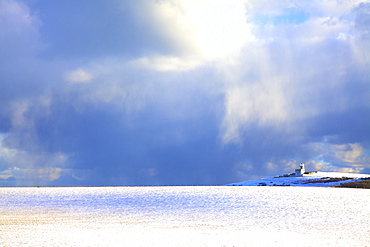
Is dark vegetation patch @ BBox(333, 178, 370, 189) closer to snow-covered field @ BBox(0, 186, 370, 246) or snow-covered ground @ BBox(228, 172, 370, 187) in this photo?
snow-covered ground @ BBox(228, 172, 370, 187)

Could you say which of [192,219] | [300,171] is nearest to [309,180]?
[300,171]

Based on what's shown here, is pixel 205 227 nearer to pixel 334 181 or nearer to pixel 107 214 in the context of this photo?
pixel 107 214

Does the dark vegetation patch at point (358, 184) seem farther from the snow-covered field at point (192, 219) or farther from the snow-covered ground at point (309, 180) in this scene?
the snow-covered field at point (192, 219)

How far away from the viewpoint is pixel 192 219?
27.0 meters

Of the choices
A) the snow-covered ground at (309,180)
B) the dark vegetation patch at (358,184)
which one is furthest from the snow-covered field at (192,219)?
the snow-covered ground at (309,180)

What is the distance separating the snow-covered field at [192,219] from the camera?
63.3ft

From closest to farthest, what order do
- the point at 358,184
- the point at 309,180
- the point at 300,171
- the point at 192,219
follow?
the point at 192,219
the point at 358,184
the point at 309,180
the point at 300,171

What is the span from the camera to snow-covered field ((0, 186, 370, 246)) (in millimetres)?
19300

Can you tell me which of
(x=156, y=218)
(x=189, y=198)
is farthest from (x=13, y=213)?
(x=189, y=198)

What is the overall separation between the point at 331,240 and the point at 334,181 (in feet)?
137

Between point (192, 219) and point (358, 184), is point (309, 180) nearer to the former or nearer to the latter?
point (358, 184)

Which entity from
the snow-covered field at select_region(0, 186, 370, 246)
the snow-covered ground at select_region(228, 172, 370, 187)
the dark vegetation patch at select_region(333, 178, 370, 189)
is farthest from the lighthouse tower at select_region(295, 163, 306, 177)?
the snow-covered field at select_region(0, 186, 370, 246)

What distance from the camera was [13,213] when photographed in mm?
31109

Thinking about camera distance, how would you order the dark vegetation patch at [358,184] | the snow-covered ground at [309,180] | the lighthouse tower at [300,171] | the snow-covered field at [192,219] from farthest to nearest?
the lighthouse tower at [300,171]
the snow-covered ground at [309,180]
the dark vegetation patch at [358,184]
the snow-covered field at [192,219]
